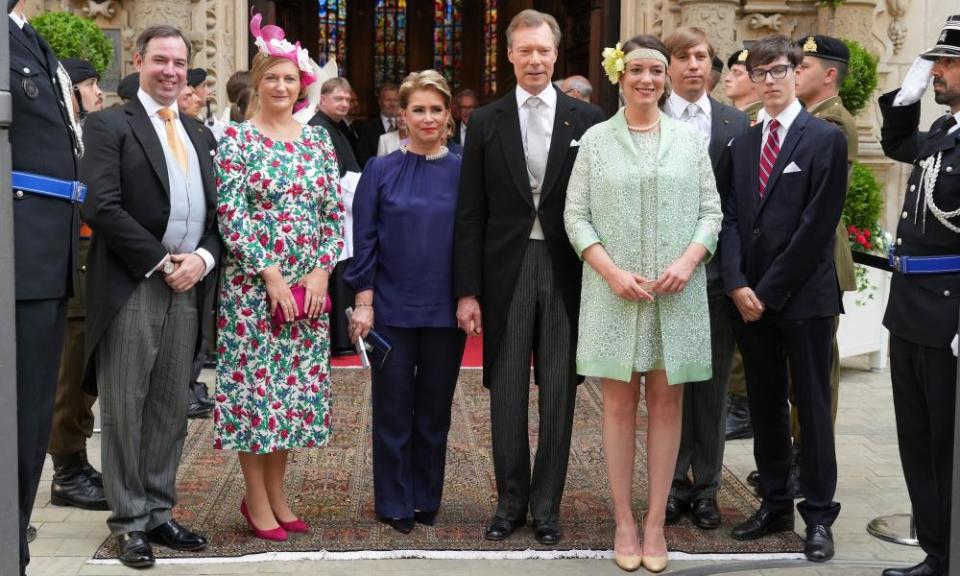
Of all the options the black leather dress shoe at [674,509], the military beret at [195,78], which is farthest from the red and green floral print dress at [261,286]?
the military beret at [195,78]

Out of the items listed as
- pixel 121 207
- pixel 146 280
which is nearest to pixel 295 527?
pixel 146 280

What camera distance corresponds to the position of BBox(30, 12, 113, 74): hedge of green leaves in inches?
307

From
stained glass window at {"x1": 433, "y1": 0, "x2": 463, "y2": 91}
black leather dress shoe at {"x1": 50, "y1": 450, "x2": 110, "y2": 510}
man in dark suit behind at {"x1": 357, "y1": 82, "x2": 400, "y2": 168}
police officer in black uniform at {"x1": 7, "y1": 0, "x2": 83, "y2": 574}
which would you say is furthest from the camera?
stained glass window at {"x1": 433, "y1": 0, "x2": 463, "y2": 91}

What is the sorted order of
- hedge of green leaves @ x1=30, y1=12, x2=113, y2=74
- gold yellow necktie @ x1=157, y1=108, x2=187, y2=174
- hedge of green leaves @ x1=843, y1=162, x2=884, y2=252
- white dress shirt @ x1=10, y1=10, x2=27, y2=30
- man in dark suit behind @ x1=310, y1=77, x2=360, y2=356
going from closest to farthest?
white dress shirt @ x1=10, y1=10, x2=27, y2=30, gold yellow necktie @ x1=157, y1=108, x2=187, y2=174, hedge of green leaves @ x1=30, y1=12, x2=113, y2=74, hedge of green leaves @ x1=843, y1=162, x2=884, y2=252, man in dark suit behind @ x1=310, y1=77, x2=360, y2=356

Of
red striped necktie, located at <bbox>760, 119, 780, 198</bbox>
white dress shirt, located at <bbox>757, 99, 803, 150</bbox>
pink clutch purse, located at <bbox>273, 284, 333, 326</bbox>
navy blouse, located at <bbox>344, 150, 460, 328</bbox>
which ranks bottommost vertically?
pink clutch purse, located at <bbox>273, 284, 333, 326</bbox>

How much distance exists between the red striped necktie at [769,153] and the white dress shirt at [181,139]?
81.1 inches

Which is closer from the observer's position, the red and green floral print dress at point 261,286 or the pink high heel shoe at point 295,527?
the red and green floral print dress at point 261,286

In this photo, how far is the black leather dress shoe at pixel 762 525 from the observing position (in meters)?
4.80

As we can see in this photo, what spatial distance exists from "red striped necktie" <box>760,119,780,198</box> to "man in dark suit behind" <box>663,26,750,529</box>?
0.32m

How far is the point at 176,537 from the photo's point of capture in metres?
4.57

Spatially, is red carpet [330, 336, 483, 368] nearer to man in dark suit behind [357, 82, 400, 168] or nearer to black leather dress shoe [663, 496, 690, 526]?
man in dark suit behind [357, 82, 400, 168]

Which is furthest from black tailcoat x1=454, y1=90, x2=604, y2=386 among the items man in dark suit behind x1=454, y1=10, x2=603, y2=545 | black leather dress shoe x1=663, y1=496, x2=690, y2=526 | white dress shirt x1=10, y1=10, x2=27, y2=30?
white dress shirt x1=10, y1=10, x2=27, y2=30

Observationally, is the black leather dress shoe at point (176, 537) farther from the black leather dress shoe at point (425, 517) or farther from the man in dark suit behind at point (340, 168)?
the man in dark suit behind at point (340, 168)

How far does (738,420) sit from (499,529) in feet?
7.53
